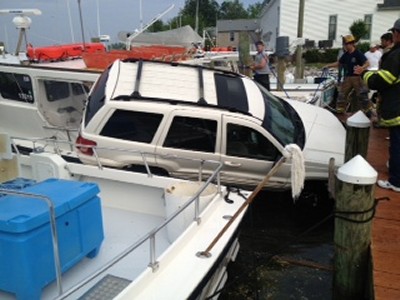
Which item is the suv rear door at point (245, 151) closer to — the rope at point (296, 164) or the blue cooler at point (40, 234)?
the rope at point (296, 164)

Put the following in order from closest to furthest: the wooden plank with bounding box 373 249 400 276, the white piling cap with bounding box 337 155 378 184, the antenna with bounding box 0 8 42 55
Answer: the wooden plank with bounding box 373 249 400 276 → the white piling cap with bounding box 337 155 378 184 → the antenna with bounding box 0 8 42 55

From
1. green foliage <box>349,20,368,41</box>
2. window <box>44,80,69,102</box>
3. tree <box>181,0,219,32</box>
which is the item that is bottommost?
window <box>44,80,69,102</box>

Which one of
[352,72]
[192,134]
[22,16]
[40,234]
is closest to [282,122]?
[192,134]

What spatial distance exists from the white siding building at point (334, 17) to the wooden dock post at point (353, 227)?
27.5 metres

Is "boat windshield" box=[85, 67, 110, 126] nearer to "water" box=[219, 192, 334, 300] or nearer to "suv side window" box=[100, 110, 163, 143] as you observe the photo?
"suv side window" box=[100, 110, 163, 143]

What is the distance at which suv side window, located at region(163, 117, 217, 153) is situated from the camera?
534 centimetres

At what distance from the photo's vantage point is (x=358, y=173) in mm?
3537

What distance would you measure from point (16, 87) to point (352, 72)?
6.45m

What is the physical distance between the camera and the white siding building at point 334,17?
30.1m

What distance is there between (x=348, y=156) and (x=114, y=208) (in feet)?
10.1

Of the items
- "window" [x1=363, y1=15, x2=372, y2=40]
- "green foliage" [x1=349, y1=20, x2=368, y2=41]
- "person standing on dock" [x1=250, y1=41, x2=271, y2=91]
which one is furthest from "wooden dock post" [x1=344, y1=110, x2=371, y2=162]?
"window" [x1=363, y1=15, x2=372, y2=40]

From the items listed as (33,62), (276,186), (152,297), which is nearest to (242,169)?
(276,186)

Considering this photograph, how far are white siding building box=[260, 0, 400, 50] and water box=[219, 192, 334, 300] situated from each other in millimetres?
24969

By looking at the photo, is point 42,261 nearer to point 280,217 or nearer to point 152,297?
point 152,297
